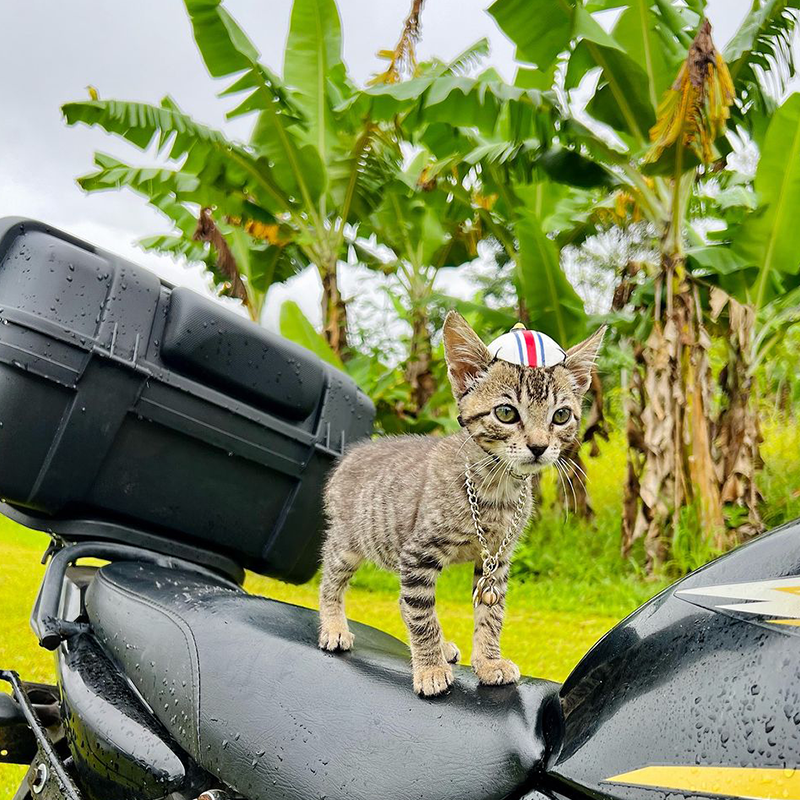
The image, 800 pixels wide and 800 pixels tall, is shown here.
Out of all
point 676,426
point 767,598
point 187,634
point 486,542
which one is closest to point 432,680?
point 486,542

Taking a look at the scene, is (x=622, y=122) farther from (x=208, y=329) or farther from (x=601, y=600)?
(x=208, y=329)

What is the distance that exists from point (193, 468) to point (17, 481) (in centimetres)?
41

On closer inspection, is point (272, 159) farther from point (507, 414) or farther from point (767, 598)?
point (767, 598)

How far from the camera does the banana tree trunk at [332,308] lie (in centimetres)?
639

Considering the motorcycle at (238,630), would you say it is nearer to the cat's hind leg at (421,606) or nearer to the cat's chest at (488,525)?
the cat's hind leg at (421,606)

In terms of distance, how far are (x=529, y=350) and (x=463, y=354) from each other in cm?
17

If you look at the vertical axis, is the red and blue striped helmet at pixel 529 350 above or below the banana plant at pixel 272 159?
below

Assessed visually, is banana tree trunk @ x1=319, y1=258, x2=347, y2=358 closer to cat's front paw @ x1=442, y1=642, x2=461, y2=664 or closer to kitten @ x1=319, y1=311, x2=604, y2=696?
kitten @ x1=319, y1=311, x2=604, y2=696

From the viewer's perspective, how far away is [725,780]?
85 cm

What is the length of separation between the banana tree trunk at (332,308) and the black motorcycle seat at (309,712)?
4.97 m

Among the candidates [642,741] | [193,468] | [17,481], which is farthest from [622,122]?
[642,741]

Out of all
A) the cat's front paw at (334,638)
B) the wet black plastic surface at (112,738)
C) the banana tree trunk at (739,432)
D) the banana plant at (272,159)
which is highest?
the banana plant at (272,159)

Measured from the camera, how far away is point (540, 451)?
1.37m

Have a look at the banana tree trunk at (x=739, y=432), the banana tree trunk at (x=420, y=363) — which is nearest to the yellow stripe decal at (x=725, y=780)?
the banana tree trunk at (x=739, y=432)
